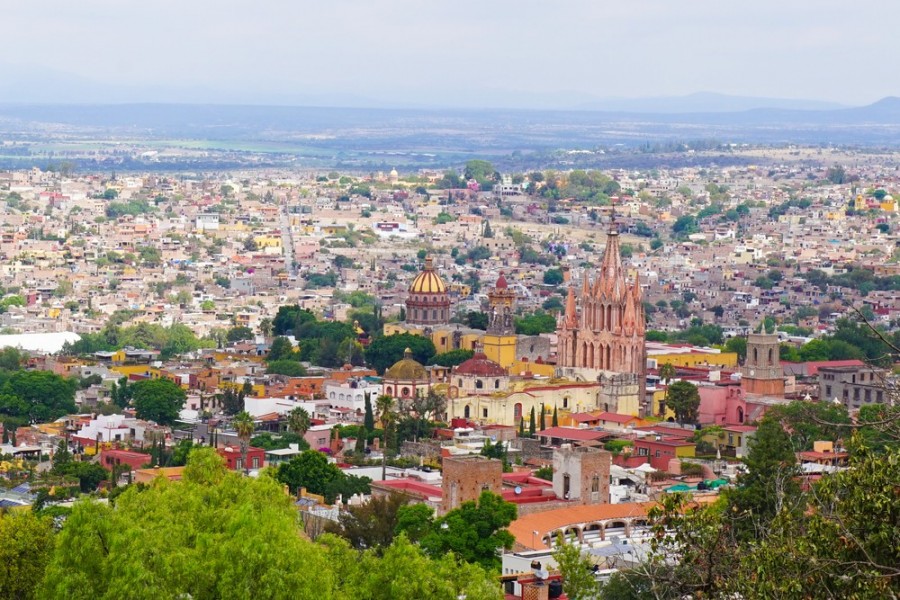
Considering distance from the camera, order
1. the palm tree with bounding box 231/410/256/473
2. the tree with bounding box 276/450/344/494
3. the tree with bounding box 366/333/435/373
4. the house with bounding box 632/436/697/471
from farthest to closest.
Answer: the tree with bounding box 366/333/435/373 → the house with bounding box 632/436/697/471 → the palm tree with bounding box 231/410/256/473 → the tree with bounding box 276/450/344/494

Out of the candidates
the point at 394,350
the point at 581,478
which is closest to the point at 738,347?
the point at 394,350

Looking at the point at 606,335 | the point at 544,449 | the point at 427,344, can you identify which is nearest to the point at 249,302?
the point at 427,344

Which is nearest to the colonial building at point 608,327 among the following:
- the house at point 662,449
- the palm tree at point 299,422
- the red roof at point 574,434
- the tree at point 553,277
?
the red roof at point 574,434

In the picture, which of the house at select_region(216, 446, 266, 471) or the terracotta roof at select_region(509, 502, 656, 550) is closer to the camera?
the terracotta roof at select_region(509, 502, 656, 550)

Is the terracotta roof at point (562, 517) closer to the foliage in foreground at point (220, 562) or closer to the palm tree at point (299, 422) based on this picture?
the foliage in foreground at point (220, 562)

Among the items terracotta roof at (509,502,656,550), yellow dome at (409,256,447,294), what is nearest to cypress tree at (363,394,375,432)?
terracotta roof at (509,502,656,550)

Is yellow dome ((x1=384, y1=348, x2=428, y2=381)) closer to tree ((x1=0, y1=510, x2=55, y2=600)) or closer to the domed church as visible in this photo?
Result: the domed church

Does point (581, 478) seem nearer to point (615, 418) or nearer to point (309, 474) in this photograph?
point (309, 474)

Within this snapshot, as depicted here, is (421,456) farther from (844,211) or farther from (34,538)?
(844,211)
